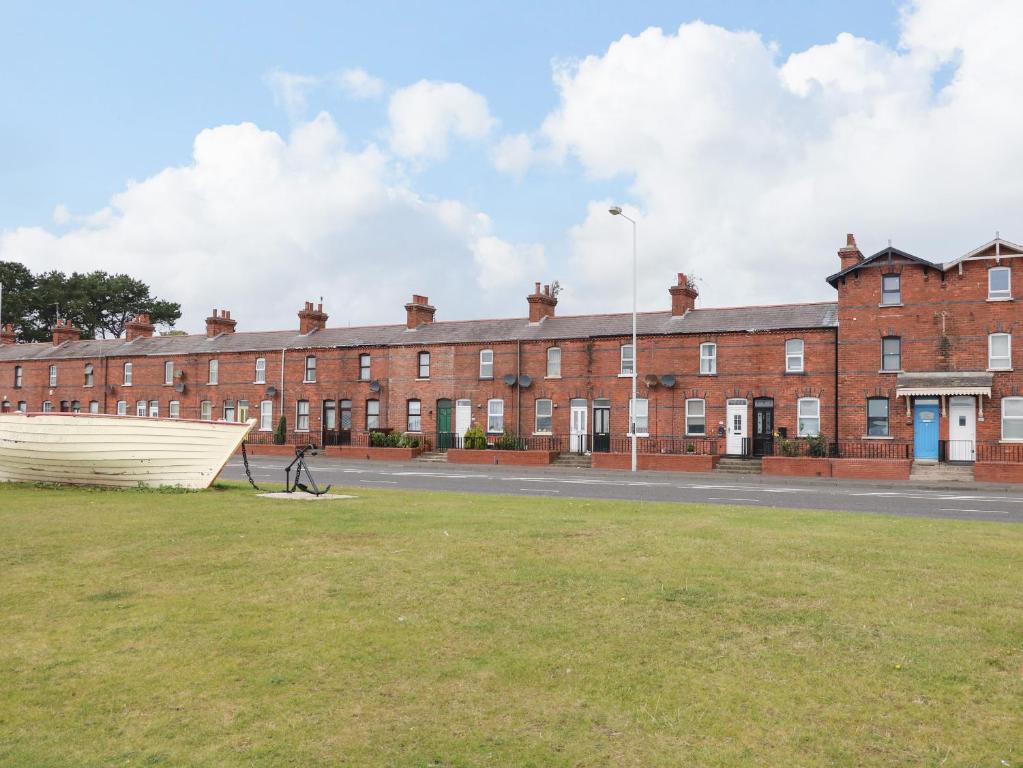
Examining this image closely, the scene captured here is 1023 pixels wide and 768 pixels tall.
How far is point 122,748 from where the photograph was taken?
4.91m

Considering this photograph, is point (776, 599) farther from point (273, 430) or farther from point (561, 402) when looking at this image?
point (273, 430)

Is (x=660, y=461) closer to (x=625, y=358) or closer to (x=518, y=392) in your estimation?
(x=625, y=358)

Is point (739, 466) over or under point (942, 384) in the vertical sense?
under

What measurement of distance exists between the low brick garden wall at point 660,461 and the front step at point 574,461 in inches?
51.1

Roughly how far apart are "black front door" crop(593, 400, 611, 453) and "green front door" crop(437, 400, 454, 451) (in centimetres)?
850

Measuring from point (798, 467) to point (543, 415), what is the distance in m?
14.7

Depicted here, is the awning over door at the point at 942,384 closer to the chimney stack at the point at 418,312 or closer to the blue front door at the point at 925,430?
the blue front door at the point at 925,430

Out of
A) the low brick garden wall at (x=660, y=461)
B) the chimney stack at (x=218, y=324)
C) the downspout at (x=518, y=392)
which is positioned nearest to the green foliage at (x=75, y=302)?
the chimney stack at (x=218, y=324)

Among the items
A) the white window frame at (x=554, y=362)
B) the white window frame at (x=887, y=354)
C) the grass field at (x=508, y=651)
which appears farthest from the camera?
the white window frame at (x=554, y=362)

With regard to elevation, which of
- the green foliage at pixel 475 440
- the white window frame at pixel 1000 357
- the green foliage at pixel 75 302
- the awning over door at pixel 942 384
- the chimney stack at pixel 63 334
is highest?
the green foliage at pixel 75 302

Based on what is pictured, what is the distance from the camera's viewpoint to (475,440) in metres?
42.3

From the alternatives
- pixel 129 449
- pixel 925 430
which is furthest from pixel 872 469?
pixel 129 449

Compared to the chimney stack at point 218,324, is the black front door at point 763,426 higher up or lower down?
lower down

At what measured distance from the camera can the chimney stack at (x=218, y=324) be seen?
59331mm
